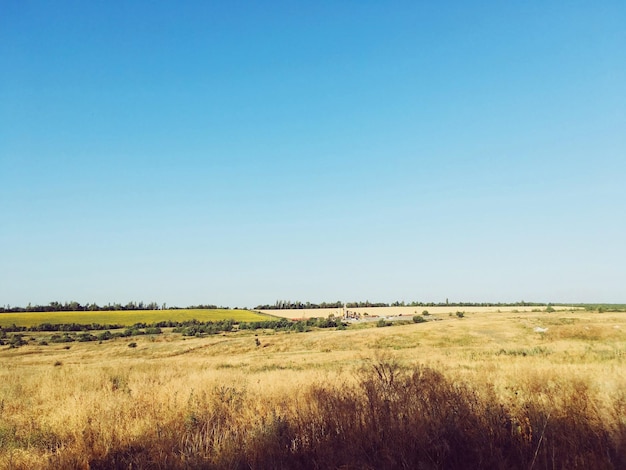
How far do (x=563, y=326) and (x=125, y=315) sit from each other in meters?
102

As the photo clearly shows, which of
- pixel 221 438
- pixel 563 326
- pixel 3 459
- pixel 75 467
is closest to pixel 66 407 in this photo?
pixel 3 459

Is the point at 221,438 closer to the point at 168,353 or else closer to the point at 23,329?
the point at 168,353

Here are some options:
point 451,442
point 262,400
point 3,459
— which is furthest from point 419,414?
point 3,459

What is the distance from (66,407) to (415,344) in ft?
104

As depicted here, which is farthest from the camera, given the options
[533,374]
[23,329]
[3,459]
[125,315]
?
[125,315]

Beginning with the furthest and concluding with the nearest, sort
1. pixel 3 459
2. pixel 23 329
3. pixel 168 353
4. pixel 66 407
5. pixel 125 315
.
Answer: pixel 125 315, pixel 23 329, pixel 168 353, pixel 66 407, pixel 3 459

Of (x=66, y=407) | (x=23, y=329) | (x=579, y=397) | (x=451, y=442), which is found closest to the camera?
(x=451, y=442)

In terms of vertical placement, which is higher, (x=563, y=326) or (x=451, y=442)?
(x=451, y=442)

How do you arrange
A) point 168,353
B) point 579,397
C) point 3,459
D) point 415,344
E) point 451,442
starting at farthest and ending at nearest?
point 168,353
point 415,344
point 579,397
point 3,459
point 451,442

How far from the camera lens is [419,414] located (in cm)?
551

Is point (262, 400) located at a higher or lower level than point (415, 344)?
higher

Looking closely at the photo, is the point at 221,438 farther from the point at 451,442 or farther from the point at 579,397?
the point at 579,397

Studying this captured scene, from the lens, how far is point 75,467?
5133mm

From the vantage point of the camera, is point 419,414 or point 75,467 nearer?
point 75,467
